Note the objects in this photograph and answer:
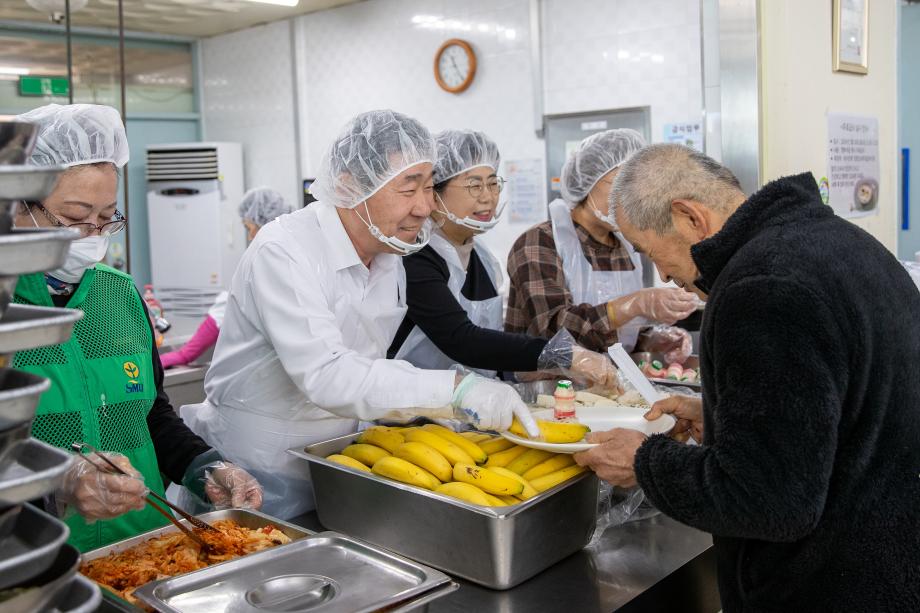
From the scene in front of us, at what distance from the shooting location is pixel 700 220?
5.98 ft

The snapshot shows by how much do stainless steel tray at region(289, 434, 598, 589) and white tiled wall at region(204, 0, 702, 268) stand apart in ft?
14.8

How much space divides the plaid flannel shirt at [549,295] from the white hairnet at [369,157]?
991mm

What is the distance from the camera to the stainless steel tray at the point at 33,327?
808 mm

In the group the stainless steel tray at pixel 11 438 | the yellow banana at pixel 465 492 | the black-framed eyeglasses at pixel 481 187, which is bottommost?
the yellow banana at pixel 465 492

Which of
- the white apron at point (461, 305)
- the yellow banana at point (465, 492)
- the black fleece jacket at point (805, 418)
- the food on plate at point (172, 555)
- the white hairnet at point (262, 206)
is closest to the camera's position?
the black fleece jacket at point (805, 418)

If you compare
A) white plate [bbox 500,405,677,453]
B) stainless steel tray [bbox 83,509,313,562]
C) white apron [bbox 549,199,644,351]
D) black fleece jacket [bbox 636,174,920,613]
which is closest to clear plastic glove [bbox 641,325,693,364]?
white apron [bbox 549,199,644,351]

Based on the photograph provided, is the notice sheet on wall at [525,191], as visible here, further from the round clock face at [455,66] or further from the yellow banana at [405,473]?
the yellow banana at [405,473]

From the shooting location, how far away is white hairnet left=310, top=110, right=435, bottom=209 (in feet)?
8.46

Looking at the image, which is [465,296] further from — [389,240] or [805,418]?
[805,418]

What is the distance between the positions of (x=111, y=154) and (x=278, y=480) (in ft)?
3.37

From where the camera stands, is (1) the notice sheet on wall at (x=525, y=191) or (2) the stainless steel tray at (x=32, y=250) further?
(1) the notice sheet on wall at (x=525, y=191)

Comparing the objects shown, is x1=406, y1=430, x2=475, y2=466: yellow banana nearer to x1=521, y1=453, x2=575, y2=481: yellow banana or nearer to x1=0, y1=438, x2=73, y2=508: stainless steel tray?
x1=521, y1=453, x2=575, y2=481: yellow banana

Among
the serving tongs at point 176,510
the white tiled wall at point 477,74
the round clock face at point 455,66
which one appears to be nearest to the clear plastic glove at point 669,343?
the serving tongs at point 176,510

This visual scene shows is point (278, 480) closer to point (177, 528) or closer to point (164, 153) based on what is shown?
point (177, 528)
